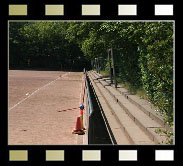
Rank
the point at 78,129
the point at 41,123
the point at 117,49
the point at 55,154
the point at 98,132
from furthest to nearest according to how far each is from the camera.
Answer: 1. the point at 117,49
2. the point at 41,123
3. the point at 98,132
4. the point at 78,129
5. the point at 55,154

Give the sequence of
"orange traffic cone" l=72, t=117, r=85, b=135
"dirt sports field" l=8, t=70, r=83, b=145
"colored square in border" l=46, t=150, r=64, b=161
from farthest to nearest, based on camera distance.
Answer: "orange traffic cone" l=72, t=117, r=85, b=135 → "dirt sports field" l=8, t=70, r=83, b=145 → "colored square in border" l=46, t=150, r=64, b=161

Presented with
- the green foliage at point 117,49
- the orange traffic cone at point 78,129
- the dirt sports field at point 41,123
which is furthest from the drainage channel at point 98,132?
the green foliage at point 117,49

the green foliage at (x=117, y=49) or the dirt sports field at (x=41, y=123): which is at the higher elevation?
the green foliage at (x=117, y=49)

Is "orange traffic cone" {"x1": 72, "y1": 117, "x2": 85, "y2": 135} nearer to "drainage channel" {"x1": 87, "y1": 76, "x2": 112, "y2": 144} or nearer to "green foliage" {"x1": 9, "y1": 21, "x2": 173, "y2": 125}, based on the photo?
"drainage channel" {"x1": 87, "y1": 76, "x2": 112, "y2": 144}

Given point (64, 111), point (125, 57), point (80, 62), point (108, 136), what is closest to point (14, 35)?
point (80, 62)

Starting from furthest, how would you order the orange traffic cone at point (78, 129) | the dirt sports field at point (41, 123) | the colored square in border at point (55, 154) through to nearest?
the orange traffic cone at point (78, 129), the dirt sports field at point (41, 123), the colored square in border at point (55, 154)

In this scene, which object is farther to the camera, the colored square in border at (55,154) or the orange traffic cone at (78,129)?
the orange traffic cone at (78,129)

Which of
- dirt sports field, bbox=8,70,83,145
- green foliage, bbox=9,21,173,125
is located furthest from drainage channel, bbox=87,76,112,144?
green foliage, bbox=9,21,173,125

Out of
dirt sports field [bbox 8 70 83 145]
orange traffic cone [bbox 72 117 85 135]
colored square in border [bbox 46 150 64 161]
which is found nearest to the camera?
colored square in border [bbox 46 150 64 161]

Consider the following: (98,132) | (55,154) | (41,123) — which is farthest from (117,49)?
(55,154)

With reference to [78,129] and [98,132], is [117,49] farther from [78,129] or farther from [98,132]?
[78,129]

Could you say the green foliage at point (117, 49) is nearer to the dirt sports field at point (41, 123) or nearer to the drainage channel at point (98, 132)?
the drainage channel at point (98, 132)
